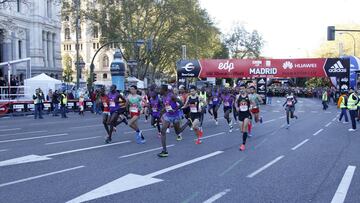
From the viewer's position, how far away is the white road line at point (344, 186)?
659 centimetres

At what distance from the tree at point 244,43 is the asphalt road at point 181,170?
75762 mm

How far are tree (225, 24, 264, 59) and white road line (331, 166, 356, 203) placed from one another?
3161 inches

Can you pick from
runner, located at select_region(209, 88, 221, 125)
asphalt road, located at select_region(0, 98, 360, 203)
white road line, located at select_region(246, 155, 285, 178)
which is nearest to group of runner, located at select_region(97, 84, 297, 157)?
asphalt road, located at select_region(0, 98, 360, 203)

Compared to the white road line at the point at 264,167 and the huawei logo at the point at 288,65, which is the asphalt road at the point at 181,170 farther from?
the huawei logo at the point at 288,65

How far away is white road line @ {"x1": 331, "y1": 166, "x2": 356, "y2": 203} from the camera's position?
21.6ft

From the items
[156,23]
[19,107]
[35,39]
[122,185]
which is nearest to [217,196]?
[122,185]

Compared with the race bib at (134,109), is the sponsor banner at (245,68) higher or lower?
higher

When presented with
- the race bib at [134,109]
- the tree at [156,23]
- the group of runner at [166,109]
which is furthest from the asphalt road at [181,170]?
the tree at [156,23]

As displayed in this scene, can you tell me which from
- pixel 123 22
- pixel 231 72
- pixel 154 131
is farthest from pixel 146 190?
pixel 123 22

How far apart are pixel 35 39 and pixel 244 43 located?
4598 centimetres

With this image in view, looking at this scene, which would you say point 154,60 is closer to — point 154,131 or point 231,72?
point 231,72

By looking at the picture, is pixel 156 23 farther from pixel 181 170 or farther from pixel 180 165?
pixel 181 170

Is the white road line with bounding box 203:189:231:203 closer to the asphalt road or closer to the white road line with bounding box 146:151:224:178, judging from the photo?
the asphalt road

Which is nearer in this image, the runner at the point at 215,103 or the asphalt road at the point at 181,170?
the asphalt road at the point at 181,170
